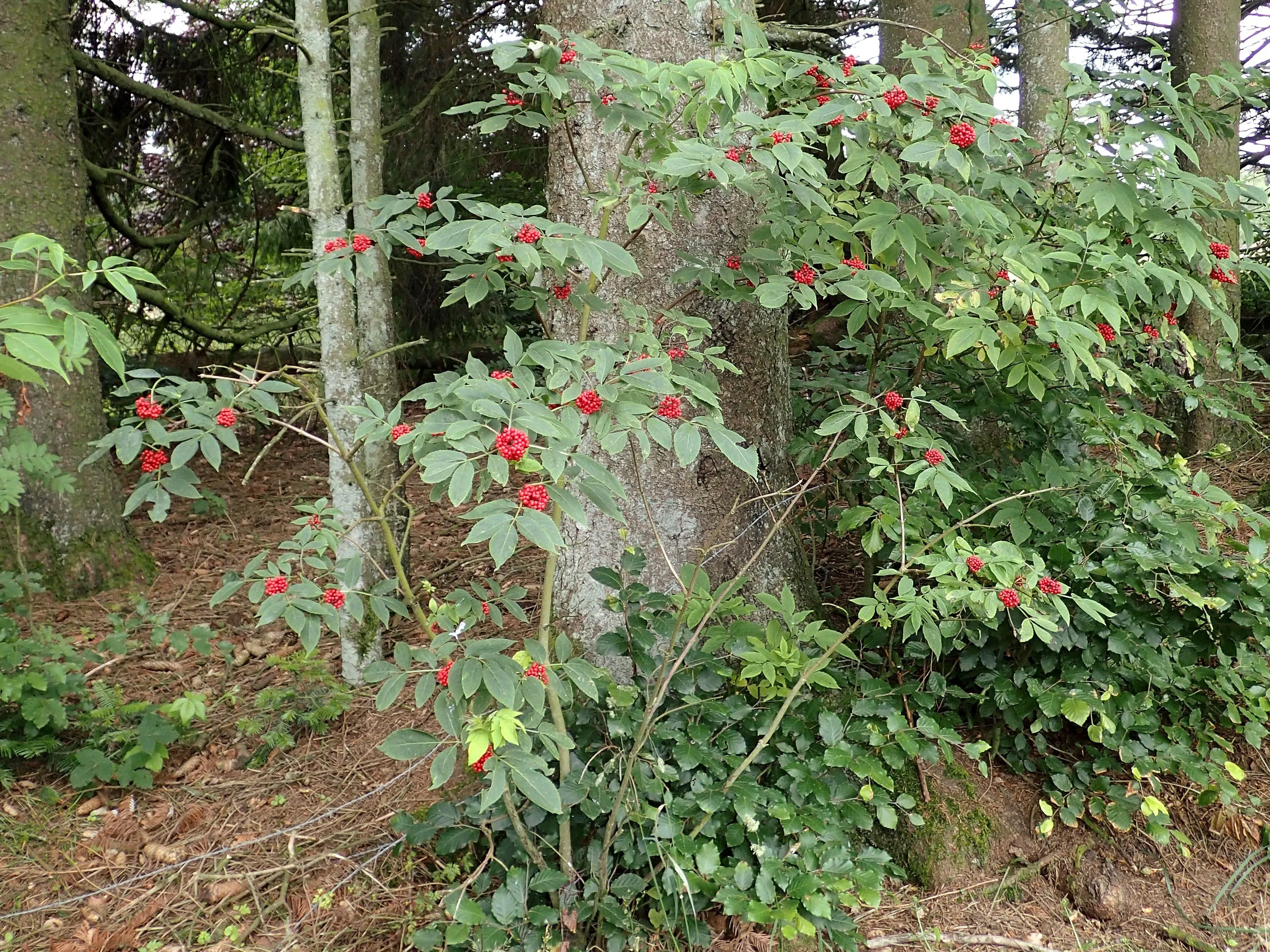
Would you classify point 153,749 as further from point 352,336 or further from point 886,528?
point 886,528

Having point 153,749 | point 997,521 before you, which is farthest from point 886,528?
point 153,749

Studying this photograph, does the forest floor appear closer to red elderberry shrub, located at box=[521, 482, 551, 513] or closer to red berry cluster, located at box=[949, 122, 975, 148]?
red elderberry shrub, located at box=[521, 482, 551, 513]

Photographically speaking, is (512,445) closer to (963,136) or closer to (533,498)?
(533,498)

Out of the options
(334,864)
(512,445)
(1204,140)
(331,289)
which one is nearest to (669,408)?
(512,445)

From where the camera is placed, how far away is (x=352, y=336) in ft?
11.5

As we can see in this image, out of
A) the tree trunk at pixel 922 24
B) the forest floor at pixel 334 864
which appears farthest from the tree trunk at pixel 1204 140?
the forest floor at pixel 334 864

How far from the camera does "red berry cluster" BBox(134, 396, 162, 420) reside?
5.33 feet

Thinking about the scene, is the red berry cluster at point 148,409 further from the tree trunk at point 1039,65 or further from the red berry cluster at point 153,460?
the tree trunk at point 1039,65

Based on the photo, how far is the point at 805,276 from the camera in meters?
2.23

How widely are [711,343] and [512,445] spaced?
1683 millimetres

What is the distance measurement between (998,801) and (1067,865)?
25 cm

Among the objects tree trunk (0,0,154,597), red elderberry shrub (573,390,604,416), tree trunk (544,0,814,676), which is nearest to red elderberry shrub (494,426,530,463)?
red elderberry shrub (573,390,604,416)

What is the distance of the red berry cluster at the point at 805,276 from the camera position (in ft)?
7.32

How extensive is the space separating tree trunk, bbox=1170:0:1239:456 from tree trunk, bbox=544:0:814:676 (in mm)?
2464
